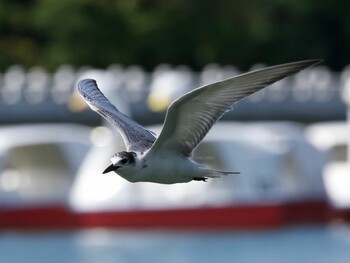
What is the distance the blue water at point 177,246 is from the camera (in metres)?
21.7

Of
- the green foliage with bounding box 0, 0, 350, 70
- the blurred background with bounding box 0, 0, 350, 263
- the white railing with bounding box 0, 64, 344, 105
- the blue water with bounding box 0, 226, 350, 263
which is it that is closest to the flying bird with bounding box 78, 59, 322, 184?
the blurred background with bounding box 0, 0, 350, 263

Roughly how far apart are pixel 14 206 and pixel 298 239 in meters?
3.87

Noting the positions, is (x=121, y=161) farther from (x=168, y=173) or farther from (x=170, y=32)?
(x=170, y=32)

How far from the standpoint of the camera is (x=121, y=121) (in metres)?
7.25

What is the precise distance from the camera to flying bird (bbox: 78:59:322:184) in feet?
21.0

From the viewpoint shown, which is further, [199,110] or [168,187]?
[168,187]

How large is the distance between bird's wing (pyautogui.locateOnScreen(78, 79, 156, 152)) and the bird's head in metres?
0.21

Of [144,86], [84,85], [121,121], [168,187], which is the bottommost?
[121,121]

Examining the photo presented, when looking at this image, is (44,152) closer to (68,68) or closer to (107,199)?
(107,199)

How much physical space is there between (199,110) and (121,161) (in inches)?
17.7

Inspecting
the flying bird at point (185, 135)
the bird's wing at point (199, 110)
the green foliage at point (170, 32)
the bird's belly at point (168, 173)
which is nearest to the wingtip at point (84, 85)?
the flying bird at point (185, 135)

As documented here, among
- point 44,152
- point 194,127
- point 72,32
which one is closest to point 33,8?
point 72,32

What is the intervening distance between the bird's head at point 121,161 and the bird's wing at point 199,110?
171mm

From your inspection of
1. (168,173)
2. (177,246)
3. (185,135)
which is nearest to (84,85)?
(185,135)
